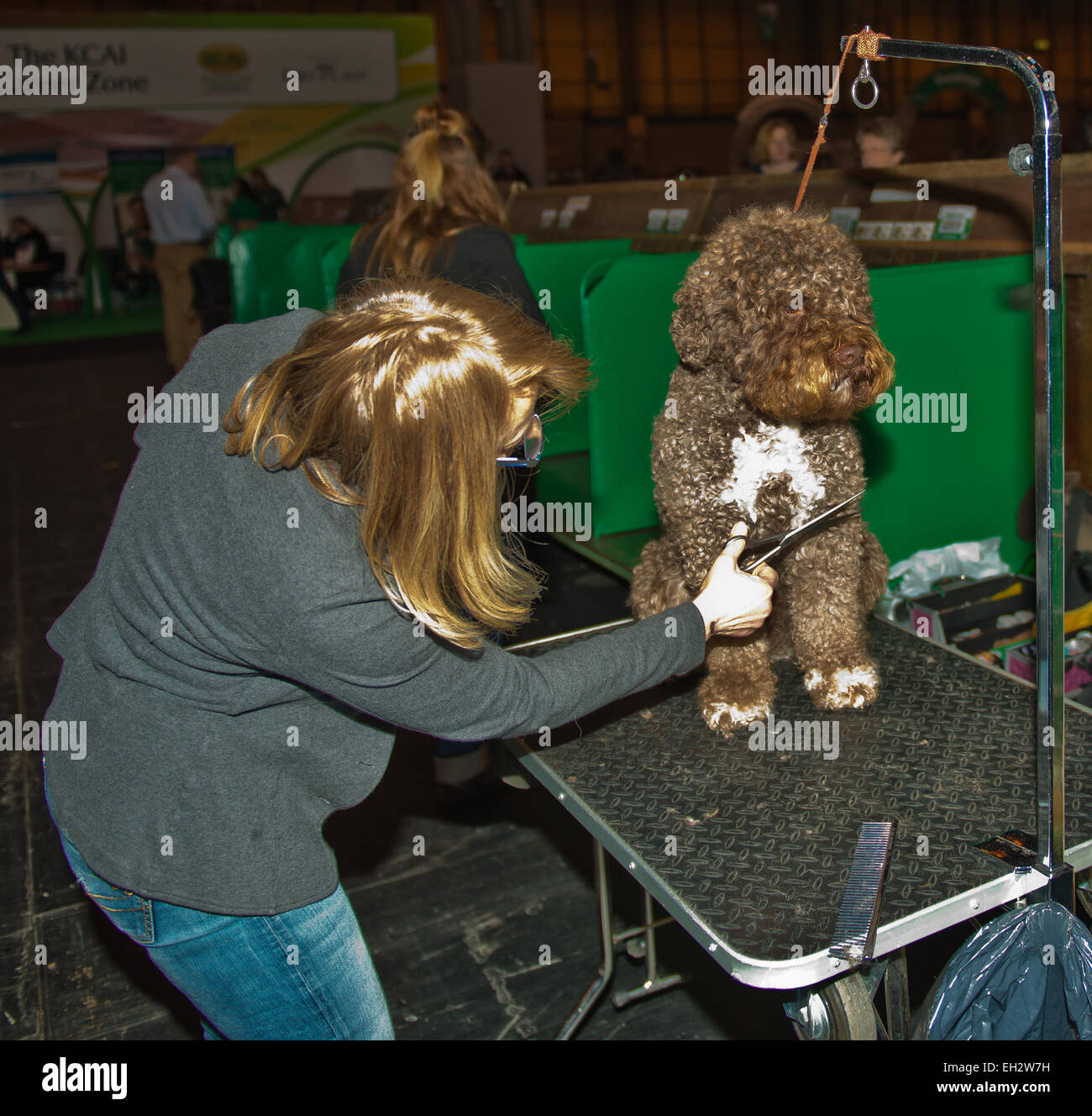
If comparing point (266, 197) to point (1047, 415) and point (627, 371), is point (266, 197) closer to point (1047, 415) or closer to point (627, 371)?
point (627, 371)

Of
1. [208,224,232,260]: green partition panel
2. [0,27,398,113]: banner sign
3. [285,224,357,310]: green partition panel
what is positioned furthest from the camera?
[0,27,398,113]: banner sign

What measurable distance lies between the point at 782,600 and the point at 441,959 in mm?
1296

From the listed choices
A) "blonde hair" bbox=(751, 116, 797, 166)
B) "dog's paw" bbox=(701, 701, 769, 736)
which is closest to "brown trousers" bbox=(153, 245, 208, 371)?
"blonde hair" bbox=(751, 116, 797, 166)

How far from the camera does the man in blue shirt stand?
373 inches

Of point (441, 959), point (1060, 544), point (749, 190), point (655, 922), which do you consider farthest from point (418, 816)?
point (749, 190)

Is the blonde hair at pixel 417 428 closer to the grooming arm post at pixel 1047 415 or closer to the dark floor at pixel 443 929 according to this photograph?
the grooming arm post at pixel 1047 415

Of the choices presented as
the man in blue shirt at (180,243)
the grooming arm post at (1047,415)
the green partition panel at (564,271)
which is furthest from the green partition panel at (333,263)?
the man in blue shirt at (180,243)

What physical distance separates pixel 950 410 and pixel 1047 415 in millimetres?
1748

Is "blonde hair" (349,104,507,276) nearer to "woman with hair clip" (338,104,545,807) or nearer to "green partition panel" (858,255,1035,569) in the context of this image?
"woman with hair clip" (338,104,545,807)

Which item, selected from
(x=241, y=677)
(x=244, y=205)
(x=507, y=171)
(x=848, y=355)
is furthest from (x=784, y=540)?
(x=507, y=171)

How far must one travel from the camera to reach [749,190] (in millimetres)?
4973

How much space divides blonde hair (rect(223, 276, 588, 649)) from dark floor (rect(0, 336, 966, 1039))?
153cm
